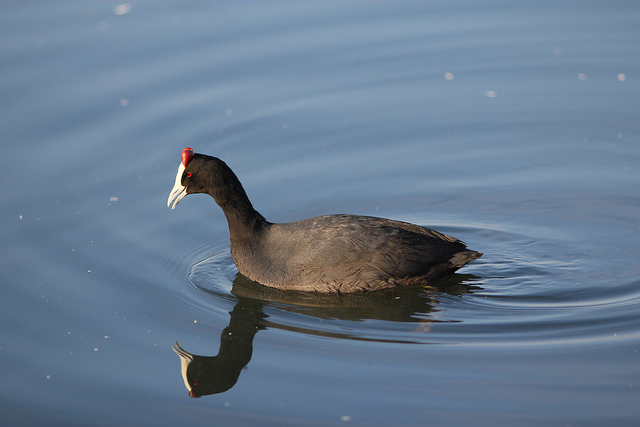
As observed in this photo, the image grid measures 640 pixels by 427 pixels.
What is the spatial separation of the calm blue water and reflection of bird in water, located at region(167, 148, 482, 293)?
23cm

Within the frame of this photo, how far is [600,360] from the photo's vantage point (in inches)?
249

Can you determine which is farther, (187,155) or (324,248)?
(187,155)

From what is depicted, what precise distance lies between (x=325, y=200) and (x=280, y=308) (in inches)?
85.7

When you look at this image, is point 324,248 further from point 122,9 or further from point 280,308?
point 122,9

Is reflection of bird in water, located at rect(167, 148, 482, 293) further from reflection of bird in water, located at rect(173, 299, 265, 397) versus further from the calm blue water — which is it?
reflection of bird in water, located at rect(173, 299, 265, 397)

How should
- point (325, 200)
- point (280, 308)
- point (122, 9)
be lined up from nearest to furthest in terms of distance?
point (280, 308) → point (325, 200) → point (122, 9)

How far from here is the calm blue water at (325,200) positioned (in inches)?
244

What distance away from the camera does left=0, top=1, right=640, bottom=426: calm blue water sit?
620 cm

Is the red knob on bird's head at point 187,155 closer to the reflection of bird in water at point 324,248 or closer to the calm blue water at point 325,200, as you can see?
the reflection of bird in water at point 324,248

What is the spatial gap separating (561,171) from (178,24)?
691 centimetres

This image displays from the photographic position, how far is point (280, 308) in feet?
24.2

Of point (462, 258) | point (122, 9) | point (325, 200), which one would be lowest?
point (462, 258)

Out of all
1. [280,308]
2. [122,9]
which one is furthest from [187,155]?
[122,9]

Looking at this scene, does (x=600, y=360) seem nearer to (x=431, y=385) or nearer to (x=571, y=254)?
(x=431, y=385)
